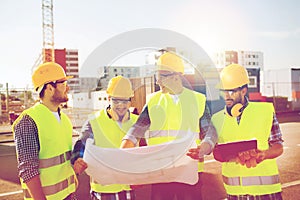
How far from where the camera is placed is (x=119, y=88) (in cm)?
317

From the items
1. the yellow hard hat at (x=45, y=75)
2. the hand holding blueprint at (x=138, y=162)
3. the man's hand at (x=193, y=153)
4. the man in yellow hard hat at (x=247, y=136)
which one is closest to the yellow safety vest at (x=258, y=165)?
the man in yellow hard hat at (x=247, y=136)

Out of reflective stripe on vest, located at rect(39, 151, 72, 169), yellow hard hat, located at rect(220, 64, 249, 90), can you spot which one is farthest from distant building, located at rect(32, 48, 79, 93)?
yellow hard hat, located at rect(220, 64, 249, 90)

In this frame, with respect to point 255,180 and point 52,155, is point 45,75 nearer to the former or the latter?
point 52,155

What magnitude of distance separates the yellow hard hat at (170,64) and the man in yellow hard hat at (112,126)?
14.2 inches

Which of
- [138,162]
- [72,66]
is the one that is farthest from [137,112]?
[72,66]

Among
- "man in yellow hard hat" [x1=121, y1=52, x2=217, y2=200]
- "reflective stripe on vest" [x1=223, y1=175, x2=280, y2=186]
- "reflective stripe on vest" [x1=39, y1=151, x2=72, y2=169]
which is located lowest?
"reflective stripe on vest" [x1=223, y1=175, x2=280, y2=186]

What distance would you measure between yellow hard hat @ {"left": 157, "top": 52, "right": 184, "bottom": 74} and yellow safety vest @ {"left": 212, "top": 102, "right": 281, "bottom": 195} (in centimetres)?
67

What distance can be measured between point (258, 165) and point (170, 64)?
1189mm

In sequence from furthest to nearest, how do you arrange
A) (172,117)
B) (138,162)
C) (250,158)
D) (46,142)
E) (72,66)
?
(72,66) → (172,117) → (250,158) → (46,142) → (138,162)

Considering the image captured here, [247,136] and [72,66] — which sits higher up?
[72,66]

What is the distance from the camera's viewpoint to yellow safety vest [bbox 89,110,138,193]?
10.2 feet

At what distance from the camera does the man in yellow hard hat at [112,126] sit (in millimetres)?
3094

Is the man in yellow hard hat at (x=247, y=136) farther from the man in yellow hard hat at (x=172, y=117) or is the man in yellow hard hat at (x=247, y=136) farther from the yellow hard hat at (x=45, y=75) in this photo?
the yellow hard hat at (x=45, y=75)

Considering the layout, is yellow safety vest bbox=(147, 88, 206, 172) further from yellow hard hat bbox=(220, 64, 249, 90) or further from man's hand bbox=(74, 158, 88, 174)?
man's hand bbox=(74, 158, 88, 174)
